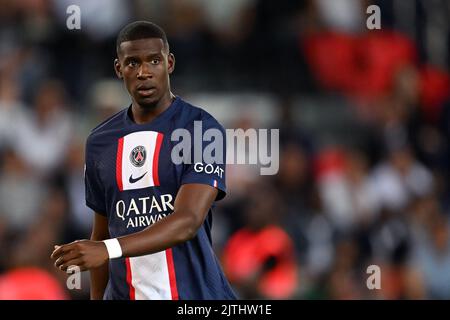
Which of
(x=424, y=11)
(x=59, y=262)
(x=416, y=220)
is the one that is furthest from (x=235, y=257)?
(x=59, y=262)

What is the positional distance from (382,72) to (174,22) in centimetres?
203

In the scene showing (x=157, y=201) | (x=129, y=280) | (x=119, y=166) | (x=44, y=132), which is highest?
(x=44, y=132)

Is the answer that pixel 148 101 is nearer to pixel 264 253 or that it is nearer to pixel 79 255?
pixel 79 255

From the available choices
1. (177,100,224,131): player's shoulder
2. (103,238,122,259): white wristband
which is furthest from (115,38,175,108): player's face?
(103,238,122,259): white wristband

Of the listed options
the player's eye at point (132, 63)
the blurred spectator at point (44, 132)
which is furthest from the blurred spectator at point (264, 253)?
the player's eye at point (132, 63)

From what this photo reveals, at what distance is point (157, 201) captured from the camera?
436 centimetres

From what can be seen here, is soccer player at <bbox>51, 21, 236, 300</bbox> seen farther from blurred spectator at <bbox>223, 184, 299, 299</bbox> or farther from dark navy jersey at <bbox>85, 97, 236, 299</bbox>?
blurred spectator at <bbox>223, 184, 299, 299</bbox>

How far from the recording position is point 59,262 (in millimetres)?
Result: 3768

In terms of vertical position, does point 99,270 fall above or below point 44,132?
below

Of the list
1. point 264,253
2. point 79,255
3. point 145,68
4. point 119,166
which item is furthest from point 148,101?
point 264,253

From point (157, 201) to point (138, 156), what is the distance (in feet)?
0.74

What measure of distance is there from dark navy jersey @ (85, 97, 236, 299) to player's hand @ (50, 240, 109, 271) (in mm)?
495

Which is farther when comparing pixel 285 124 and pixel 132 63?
pixel 285 124
